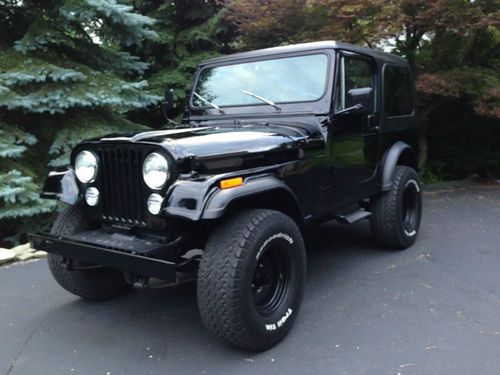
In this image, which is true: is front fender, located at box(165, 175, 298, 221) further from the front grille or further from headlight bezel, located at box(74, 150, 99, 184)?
headlight bezel, located at box(74, 150, 99, 184)

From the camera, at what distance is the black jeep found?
8.67ft

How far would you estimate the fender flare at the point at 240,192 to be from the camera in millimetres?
2531

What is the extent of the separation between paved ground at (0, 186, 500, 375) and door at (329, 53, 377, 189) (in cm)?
88

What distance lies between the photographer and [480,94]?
7.09 meters

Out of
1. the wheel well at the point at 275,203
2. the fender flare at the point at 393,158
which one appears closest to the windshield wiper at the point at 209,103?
the wheel well at the point at 275,203

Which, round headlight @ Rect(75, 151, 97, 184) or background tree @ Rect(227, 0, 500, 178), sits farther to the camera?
background tree @ Rect(227, 0, 500, 178)

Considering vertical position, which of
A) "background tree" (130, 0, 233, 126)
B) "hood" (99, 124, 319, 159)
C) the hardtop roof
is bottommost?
"hood" (99, 124, 319, 159)

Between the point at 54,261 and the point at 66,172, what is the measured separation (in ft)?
2.13

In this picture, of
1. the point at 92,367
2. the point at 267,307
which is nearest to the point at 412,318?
the point at 267,307

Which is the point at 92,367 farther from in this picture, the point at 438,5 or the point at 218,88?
the point at 438,5

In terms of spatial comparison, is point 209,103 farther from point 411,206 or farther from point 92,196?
point 411,206

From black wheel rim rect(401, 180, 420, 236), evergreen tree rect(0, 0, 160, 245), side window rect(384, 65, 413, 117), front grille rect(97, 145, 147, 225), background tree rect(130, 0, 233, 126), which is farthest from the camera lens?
background tree rect(130, 0, 233, 126)

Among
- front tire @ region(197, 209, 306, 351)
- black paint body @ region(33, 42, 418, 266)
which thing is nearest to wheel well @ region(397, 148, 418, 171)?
black paint body @ region(33, 42, 418, 266)

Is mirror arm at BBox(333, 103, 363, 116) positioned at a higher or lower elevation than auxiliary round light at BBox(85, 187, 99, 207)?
higher
